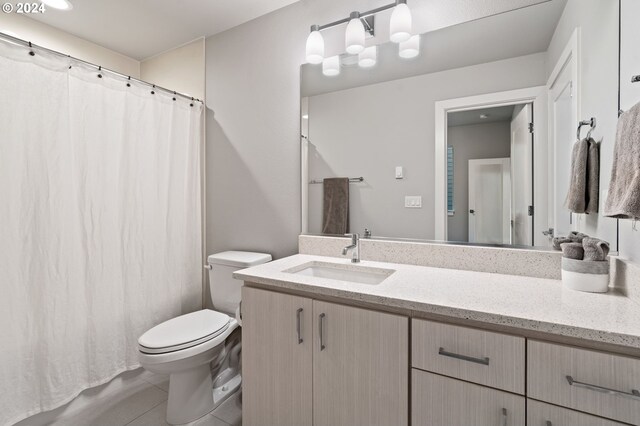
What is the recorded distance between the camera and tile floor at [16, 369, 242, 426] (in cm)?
158

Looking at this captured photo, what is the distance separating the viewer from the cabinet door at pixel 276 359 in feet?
3.95

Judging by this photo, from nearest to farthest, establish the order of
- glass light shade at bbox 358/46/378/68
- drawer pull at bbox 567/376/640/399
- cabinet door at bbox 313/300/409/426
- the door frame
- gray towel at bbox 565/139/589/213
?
drawer pull at bbox 567/376/640/399, cabinet door at bbox 313/300/409/426, gray towel at bbox 565/139/589/213, the door frame, glass light shade at bbox 358/46/378/68

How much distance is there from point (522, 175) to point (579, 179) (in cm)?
22

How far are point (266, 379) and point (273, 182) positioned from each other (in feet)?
3.84

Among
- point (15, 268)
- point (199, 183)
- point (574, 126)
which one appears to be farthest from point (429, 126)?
point (15, 268)

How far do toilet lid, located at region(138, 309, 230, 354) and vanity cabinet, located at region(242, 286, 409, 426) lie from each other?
1.12 feet

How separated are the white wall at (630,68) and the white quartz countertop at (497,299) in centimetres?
19

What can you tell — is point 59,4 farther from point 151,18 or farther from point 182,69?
point 182,69

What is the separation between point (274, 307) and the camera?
127cm

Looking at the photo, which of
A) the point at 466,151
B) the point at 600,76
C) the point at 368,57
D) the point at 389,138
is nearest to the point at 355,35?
the point at 368,57

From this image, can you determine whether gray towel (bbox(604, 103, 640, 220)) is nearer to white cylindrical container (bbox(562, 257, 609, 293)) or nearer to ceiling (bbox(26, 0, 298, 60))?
white cylindrical container (bbox(562, 257, 609, 293))

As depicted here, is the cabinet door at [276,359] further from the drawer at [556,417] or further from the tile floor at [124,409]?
the drawer at [556,417]

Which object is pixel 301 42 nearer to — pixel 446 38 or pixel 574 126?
pixel 446 38
